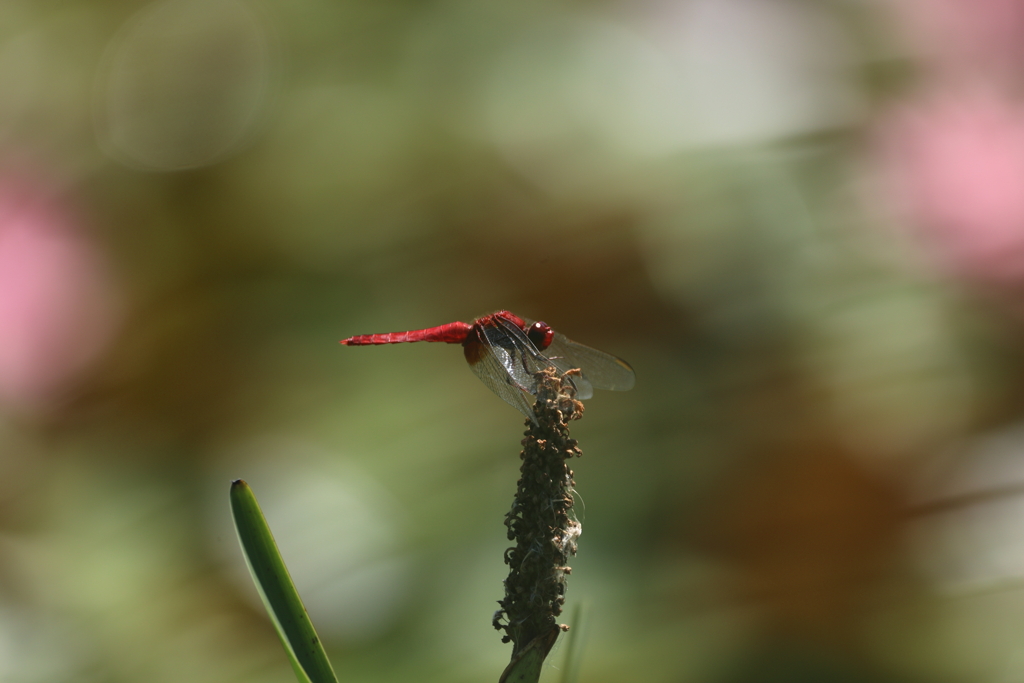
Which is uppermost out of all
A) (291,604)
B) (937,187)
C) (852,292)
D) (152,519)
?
(937,187)

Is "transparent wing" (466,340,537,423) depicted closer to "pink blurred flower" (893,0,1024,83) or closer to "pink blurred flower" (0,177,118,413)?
"pink blurred flower" (0,177,118,413)

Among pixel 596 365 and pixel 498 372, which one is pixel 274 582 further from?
pixel 596 365

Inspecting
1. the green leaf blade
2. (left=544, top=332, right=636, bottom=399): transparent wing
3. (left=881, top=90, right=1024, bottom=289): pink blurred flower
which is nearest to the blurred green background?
(left=881, top=90, right=1024, bottom=289): pink blurred flower

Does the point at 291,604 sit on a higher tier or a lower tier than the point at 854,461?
lower

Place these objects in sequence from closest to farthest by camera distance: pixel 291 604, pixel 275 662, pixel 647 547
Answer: pixel 291 604 → pixel 275 662 → pixel 647 547

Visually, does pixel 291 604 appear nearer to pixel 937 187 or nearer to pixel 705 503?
pixel 705 503

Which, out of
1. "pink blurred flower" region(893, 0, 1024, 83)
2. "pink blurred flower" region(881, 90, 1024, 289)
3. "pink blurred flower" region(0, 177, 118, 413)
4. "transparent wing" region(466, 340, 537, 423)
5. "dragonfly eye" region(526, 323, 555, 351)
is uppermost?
"pink blurred flower" region(893, 0, 1024, 83)

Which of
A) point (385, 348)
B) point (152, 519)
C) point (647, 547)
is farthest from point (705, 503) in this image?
point (152, 519)
